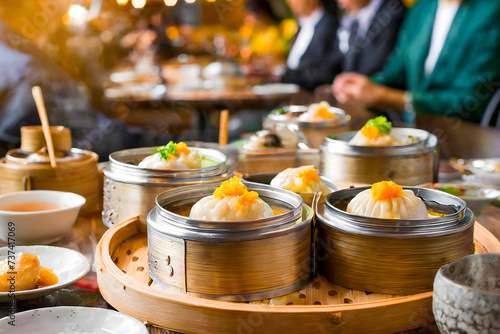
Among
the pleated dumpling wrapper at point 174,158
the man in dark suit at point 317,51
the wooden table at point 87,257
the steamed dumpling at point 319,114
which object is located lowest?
the wooden table at point 87,257

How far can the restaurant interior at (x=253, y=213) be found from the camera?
1166 millimetres

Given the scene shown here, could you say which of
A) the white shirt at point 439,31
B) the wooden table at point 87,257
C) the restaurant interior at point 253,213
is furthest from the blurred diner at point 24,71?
the white shirt at point 439,31

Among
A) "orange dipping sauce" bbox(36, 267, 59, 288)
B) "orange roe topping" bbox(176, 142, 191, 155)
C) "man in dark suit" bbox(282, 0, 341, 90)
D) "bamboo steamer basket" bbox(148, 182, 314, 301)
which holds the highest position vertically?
"man in dark suit" bbox(282, 0, 341, 90)

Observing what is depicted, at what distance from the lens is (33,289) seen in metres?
1.30

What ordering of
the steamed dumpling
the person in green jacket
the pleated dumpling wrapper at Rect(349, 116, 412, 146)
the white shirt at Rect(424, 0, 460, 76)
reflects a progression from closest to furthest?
1. the pleated dumpling wrapper at Rect(349, 116, 412, 146)
2. the steamed dumpling
3. the person in green jacket
4. the white shirt at Rect(424, 0, 460, 76)

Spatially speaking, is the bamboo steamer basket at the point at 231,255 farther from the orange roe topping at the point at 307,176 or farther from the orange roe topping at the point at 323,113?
the orange roe topping at the point at 323,113

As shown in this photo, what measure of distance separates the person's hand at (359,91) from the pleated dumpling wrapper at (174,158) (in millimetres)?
3340

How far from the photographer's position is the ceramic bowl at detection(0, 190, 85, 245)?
5.55 ft

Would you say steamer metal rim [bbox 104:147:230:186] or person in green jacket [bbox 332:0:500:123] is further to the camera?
person in green jacket [bbox 332:0:500:123]

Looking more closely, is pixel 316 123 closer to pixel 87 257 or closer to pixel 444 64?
pixel 87 257

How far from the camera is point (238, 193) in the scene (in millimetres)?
1360

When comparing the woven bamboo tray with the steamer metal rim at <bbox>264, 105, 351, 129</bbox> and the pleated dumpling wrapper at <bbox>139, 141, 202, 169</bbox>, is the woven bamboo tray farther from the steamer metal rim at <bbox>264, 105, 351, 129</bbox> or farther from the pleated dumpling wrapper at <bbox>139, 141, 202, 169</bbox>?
the steamer metal rim at <bbox>264, 105, 351, 129</bbox>

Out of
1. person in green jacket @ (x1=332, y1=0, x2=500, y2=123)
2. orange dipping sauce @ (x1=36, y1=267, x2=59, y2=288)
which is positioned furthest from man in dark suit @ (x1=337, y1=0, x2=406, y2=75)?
orange dipping sauce @ (x1=36, y1=267, x2=59, y2=288)

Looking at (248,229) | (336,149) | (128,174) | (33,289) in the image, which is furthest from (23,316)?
(336,149)
